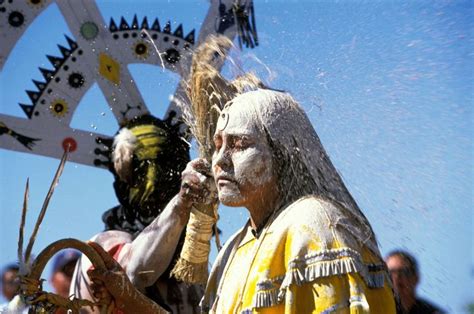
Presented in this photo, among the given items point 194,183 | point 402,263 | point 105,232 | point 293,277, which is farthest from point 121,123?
point 293,277

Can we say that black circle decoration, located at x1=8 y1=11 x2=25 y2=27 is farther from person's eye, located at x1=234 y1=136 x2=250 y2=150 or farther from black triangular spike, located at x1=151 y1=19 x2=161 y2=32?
person's eye, located at x1=234 y1=136 x2=250 y2=150

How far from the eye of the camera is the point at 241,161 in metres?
3.16

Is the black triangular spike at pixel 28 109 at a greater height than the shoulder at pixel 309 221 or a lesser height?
greater

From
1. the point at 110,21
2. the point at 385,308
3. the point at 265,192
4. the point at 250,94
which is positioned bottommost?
the point at 385,308

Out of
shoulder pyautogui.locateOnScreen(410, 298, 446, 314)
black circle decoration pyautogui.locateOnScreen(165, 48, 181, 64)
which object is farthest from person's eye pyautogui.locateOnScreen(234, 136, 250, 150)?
black circle decoration pyautogui.locateOnScreen(165, 48, 181, 64)

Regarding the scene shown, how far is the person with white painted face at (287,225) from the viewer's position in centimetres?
296

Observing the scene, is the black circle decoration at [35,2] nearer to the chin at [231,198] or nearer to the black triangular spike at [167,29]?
the black triangular spike at [167,29]

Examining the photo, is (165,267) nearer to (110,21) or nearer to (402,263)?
(402,263)

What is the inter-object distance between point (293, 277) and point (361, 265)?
17 centimetres

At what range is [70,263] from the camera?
5043 millimetres

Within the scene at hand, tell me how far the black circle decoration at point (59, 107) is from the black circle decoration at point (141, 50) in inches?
16.6

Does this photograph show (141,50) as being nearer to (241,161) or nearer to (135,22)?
(135,22)

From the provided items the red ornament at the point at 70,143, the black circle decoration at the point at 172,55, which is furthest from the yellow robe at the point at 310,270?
the red ornament at the point at 70,143

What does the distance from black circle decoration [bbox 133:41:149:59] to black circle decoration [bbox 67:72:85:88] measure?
292mm
